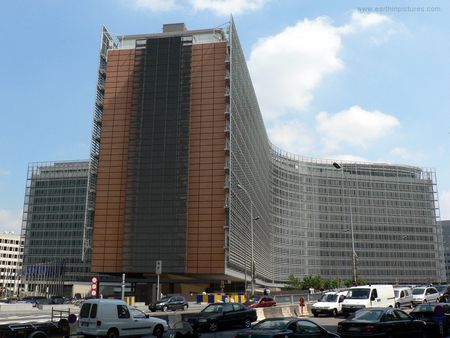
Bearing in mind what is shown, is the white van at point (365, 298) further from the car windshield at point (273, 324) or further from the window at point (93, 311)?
the window at point (93, 311)

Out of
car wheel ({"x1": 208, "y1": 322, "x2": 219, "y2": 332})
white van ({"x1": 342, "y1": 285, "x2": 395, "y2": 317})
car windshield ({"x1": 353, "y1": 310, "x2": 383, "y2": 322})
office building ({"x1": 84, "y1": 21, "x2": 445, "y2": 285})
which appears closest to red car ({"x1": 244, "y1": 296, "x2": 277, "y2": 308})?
white van ({"x1": 342, "y1": 285, "x2": 395, "y2": 317})

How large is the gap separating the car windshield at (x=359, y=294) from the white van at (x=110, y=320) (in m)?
15.2

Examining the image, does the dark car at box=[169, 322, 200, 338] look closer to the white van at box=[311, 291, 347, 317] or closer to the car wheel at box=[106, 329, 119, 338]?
the car wheel at box=[106, 329, 119, 338]

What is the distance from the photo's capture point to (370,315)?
16.9 meters

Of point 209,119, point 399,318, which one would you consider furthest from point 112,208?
point 399,318

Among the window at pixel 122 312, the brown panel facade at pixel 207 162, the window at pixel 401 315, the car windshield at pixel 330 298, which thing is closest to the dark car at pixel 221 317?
the window at pixel 122 312

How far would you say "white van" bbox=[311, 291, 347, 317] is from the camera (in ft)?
105

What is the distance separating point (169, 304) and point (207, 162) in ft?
129

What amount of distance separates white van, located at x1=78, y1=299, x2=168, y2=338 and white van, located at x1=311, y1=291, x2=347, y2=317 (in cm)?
1416

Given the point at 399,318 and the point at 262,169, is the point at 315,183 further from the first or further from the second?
the point at 399,318

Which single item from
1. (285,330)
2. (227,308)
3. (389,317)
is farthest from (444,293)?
(285,330)

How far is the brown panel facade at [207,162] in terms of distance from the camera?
77625 mm

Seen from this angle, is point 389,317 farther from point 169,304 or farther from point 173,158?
point 173,158

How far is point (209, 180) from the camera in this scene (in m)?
80.0
